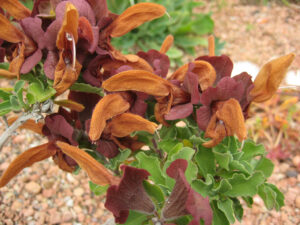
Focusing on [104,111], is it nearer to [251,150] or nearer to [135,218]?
[135,218]

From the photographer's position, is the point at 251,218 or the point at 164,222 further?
the point at 251,218

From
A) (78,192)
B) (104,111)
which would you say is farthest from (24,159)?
(78,192)

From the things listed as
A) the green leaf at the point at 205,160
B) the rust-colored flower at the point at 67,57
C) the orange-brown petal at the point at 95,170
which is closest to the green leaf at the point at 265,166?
the green leaf at the point at 205,160

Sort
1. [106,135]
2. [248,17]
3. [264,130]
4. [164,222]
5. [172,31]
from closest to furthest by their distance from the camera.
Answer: [164,222], [106,135], [264,130], [172,31], [248,17]

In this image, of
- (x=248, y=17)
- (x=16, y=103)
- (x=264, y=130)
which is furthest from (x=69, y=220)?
(x=248, y=17)

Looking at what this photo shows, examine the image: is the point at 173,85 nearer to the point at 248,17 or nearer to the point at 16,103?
the point at 16,103

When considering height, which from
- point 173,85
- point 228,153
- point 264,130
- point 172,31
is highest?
point 173,85
